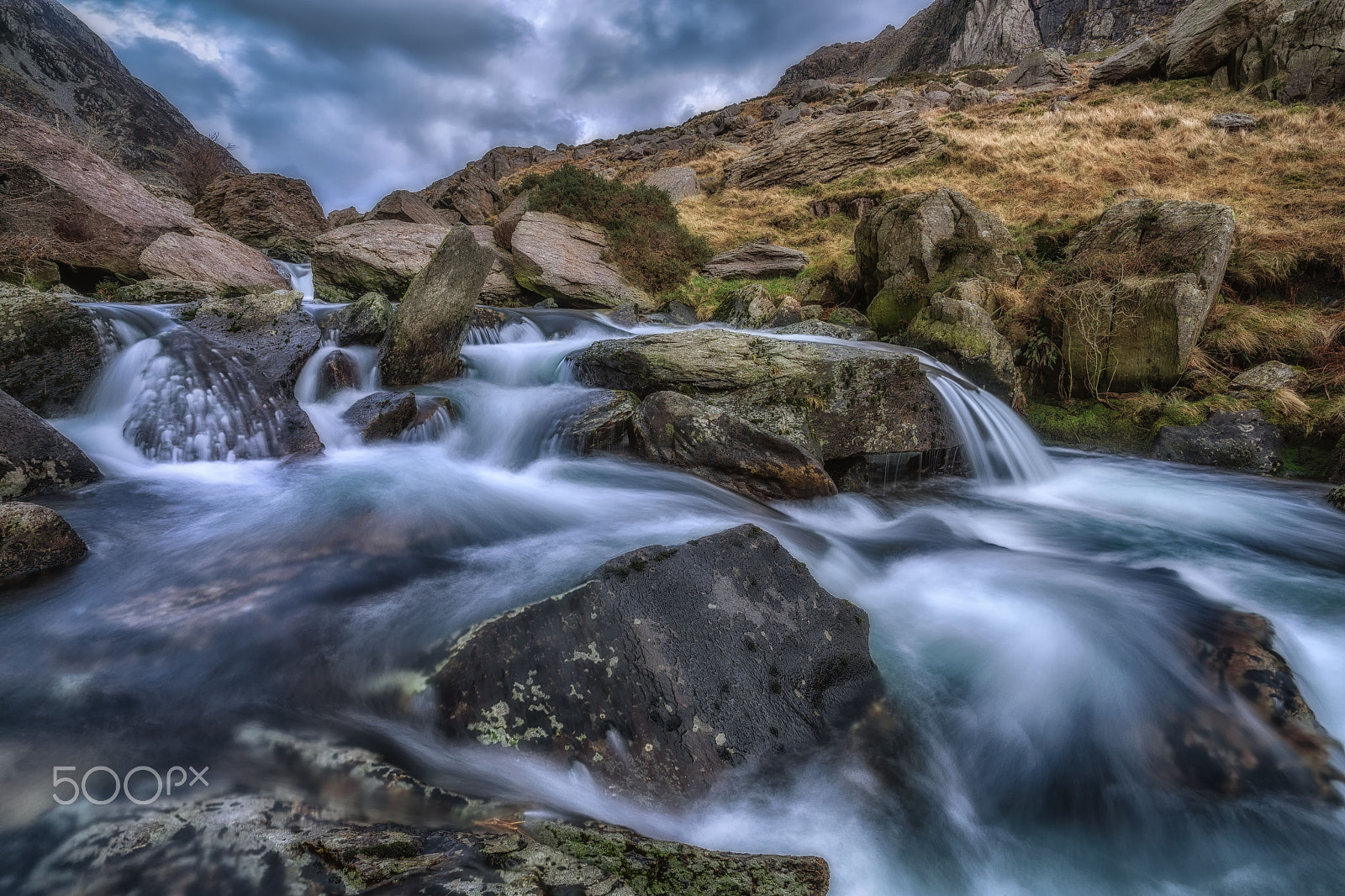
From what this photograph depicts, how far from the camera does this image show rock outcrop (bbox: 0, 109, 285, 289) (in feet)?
32.0

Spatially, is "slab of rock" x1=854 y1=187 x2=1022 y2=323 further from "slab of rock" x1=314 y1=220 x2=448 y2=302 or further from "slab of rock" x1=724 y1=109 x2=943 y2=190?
"slab of rock" x1=724 y1=109 x2=943 y2=190

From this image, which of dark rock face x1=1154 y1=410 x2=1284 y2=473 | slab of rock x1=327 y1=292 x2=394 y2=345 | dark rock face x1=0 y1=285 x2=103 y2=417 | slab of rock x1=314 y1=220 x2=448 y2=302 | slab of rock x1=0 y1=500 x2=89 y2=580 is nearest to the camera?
slab of rock x1=0 y1=500 x2=89 y2=580

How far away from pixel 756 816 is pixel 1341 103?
95.4 ft

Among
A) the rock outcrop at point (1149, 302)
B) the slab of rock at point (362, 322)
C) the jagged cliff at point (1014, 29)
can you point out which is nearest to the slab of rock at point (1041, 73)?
the jagged cliff at point (1014, 29)

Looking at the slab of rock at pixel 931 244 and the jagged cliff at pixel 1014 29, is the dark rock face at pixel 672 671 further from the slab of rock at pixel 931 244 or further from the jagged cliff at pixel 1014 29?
the jagged cliff at pixel 1014 29

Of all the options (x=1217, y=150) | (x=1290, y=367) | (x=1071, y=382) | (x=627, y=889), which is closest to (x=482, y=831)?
(x=627, y=889)

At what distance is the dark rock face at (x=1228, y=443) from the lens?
268 inches

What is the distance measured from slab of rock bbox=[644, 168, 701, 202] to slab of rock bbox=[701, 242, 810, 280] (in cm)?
1033

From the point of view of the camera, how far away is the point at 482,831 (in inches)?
67.6

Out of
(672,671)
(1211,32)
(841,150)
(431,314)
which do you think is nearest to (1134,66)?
(1211,32)

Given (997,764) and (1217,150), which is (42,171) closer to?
(997,764)

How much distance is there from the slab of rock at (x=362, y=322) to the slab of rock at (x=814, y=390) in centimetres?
405

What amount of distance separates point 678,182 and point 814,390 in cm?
2380

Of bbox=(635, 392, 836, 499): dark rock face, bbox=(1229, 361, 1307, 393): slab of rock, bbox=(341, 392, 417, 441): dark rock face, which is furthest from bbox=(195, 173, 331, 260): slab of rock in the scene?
bbox=(1229, 361, 1307, 393): slab of rock
